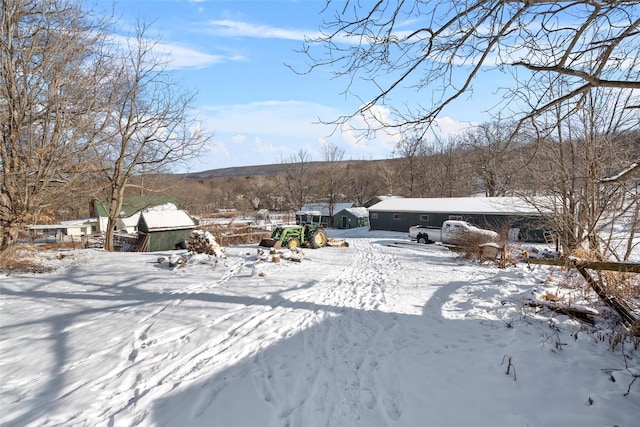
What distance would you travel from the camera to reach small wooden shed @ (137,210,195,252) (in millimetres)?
18594

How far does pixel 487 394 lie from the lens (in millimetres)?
3373

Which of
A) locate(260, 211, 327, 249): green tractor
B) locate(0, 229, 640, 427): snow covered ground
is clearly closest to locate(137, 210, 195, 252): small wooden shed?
locate(260, 211, 327, 249): green tractor

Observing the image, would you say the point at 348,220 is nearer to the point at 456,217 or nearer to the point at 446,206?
the point at 446,206

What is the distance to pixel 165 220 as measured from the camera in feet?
64.0

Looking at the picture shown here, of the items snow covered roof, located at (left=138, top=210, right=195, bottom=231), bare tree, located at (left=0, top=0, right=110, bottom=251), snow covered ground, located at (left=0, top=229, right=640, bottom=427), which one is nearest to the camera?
snow covered ground, located at (left=0, top=229, right=640, bottom=427)

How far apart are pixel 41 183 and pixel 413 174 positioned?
45.4 metres

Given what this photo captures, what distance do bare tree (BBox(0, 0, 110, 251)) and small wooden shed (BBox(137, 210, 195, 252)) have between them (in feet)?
30.8

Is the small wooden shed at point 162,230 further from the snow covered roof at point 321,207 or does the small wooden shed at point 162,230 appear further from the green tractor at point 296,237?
the snow covered roof at point 321,207

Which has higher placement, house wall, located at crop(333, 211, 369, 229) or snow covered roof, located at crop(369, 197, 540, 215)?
snow covered roof, located at crop(369, 197, 540, 215)

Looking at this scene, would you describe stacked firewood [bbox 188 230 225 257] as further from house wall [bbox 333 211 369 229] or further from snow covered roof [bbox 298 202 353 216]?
snow covered roof [bbox 298 202 353 216]

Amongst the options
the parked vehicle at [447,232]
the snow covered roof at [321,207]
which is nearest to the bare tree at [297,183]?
the snow covered roof at [321,207]

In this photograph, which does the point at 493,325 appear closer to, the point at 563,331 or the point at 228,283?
the point at 563,331

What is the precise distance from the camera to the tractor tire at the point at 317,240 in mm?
16781

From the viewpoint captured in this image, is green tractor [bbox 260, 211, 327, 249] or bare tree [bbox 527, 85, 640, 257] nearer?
bare tree [bbox 527, 85, 640, 257]
